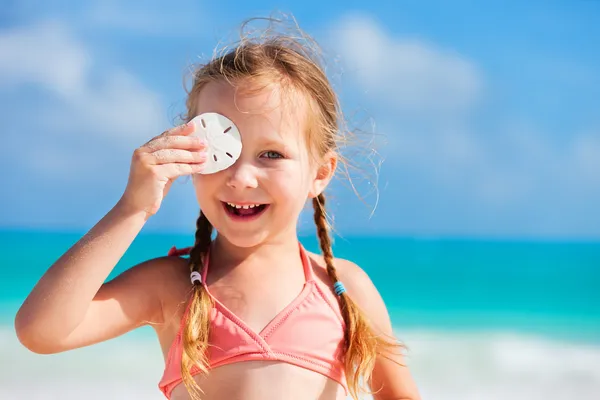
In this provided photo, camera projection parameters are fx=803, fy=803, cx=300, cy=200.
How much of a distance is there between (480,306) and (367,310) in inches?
249

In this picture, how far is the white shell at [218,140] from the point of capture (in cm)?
188

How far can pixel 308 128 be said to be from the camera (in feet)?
6.71

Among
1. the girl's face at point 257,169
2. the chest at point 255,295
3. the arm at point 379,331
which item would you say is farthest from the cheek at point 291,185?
the arm at point 379,331

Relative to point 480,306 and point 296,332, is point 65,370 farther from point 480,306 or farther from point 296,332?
point 480,306

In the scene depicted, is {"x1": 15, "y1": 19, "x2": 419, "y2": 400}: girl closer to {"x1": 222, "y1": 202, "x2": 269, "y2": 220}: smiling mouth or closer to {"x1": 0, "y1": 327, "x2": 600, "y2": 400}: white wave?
{"x1": 222, "y1": 202, "x2": 269, "y2": 220}: smiling mouth

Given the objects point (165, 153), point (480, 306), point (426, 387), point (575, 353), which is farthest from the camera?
point (480, 306)

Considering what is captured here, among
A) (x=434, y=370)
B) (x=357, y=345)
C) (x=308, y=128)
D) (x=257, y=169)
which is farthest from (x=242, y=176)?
(x=434, y=370)

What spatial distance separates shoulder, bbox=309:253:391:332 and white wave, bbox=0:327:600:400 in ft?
8.50

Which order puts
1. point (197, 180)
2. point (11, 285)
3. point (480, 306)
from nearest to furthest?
point (197, 180), point (480, 306), point (11, 285)

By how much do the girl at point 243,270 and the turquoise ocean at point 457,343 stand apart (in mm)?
530

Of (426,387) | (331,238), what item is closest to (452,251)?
(426,387)

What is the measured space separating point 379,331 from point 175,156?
780 mm

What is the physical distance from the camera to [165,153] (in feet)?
5.90

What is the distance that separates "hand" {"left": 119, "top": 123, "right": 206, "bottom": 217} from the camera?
5.82ft
